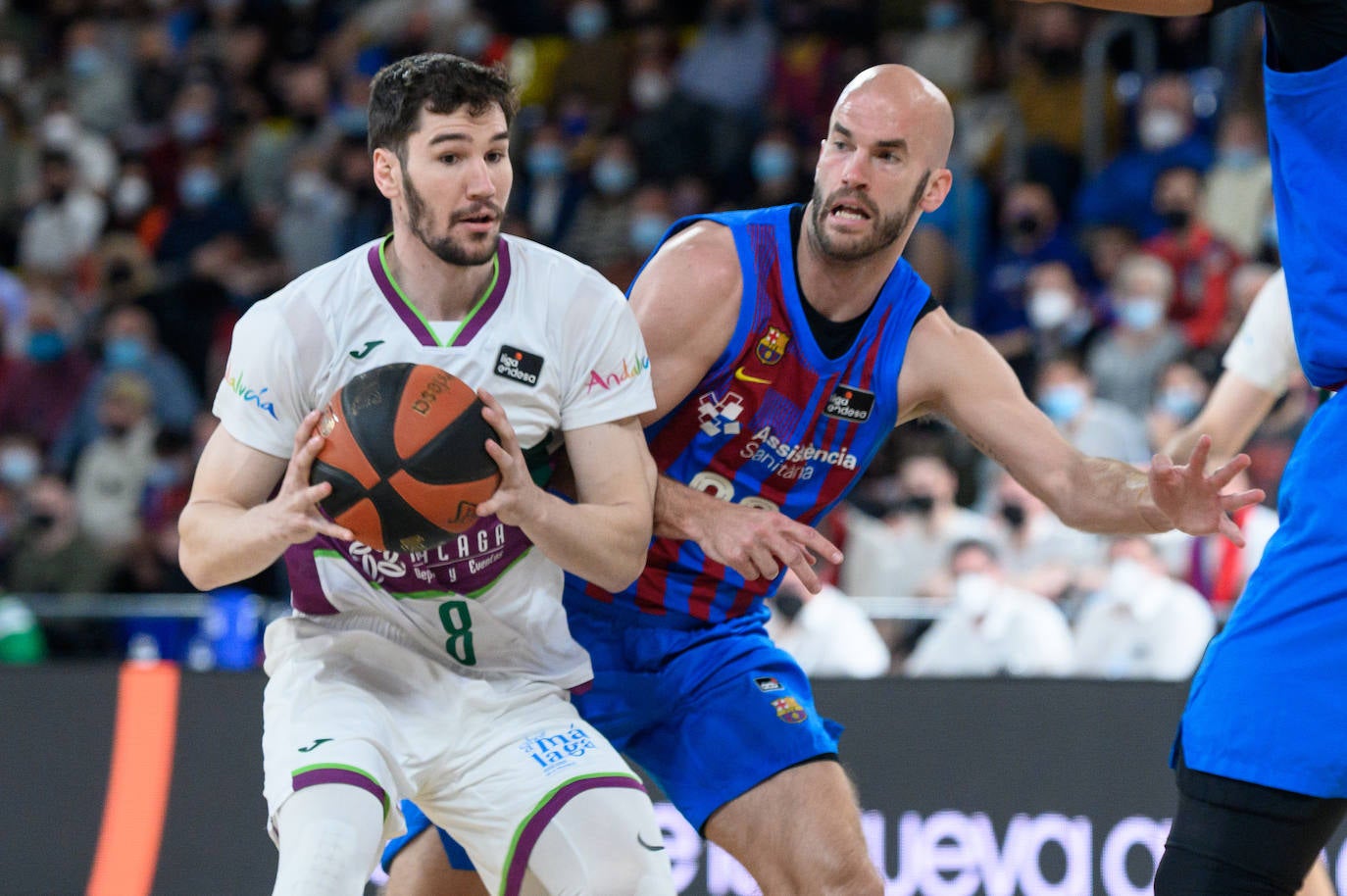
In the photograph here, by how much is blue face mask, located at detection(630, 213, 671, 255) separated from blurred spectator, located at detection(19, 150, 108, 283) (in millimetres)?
4415

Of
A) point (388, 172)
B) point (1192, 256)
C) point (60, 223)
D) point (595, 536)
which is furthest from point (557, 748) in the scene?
point (60, 223)

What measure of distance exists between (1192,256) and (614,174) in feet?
14.1

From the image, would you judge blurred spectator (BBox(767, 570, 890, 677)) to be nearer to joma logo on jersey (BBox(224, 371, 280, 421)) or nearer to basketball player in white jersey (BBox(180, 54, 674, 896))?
basketball player in white jersey (BBox(180, 54, 674, 896))

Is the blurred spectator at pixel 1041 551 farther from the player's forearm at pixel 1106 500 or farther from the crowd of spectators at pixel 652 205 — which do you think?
the player's forearm at pixel 1106 500

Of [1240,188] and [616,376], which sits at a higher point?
[1240,188]

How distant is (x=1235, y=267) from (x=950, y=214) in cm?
233

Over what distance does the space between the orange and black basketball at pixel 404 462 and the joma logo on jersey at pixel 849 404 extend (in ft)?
3.66

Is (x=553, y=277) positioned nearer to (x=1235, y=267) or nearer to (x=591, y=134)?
(x=1235, y=267)

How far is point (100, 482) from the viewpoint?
11.5 m

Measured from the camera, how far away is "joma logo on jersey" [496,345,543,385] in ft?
13.8

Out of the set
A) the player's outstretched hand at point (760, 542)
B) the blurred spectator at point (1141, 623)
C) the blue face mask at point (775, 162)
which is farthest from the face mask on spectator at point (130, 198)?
the player's outstretched hand at point (760, 542)

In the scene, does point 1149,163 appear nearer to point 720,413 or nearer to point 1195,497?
point 720,413

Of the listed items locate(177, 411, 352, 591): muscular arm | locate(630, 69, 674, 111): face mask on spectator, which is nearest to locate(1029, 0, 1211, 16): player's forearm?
locate(177, 411, 352, 591): muscular arm

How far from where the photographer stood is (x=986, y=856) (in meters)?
6.03
